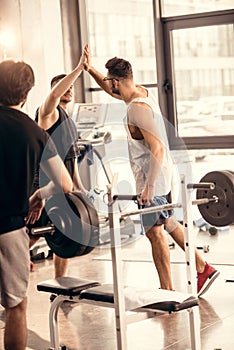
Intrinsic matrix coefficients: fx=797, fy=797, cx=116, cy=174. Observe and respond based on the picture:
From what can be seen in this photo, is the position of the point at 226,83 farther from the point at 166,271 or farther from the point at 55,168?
the point at 55,168

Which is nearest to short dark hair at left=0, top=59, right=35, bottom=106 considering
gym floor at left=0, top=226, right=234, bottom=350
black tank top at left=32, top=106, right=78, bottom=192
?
gym floor at left=0, top=226, right=234, bottom=350

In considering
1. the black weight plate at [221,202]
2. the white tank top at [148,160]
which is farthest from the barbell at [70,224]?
the white tank top at [148,160]

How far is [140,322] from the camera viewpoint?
4.93m

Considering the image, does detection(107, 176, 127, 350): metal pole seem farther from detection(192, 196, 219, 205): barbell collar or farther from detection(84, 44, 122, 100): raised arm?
detection(84, 44, 122, 100): raised arm

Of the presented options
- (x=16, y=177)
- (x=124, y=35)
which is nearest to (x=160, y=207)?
(x=16, y=177)

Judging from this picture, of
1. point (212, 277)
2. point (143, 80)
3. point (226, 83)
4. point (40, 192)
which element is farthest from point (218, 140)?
point (40, 192)

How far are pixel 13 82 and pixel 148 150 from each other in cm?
157

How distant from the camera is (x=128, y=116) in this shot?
195 inches

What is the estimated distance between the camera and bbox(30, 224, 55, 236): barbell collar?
3506 millimetres

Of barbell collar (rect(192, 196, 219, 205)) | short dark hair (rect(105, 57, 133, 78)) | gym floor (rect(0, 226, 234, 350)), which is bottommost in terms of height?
gym floor (rect(0, 226, 234, 350))

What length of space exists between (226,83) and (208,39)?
1.59ft

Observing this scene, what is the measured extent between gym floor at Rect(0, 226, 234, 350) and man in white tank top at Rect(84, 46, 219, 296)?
384mm

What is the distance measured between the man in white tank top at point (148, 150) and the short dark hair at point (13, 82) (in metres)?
1.37

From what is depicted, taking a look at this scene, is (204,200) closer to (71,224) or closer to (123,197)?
(123,197)
